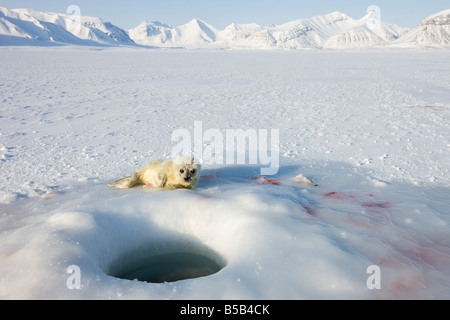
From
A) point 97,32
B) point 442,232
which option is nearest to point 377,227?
point 442,232

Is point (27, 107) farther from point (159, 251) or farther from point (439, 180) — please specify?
point (439, 180)

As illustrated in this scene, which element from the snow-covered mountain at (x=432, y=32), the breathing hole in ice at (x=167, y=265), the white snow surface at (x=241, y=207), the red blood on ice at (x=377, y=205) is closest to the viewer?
the white snow surface at (x=241, y=207)

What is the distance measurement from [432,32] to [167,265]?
7668 inches

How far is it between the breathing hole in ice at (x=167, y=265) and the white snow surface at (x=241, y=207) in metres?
0.04

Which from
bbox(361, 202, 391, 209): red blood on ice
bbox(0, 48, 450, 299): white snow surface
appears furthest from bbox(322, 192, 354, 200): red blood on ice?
bbox(361, 202, 391, 209): red blood on ice

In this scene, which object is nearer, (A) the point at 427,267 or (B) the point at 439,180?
(A) the point at 427,267

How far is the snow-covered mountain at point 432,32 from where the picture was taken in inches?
5969

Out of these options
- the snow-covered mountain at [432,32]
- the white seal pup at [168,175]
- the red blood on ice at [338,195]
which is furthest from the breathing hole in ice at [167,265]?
the snow-covered mountain at [432,32]

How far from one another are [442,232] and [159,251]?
2504 mm

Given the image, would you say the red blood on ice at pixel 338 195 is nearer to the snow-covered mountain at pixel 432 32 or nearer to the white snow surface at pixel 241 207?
the white snow surface at pixel 241 207

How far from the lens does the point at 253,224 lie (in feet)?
8.80

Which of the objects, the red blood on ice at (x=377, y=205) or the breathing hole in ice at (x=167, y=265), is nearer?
the breathing hole in ice at (x=167, y=265)

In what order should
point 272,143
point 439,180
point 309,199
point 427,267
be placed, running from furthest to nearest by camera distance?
point 272,143
point 439,180
point 309,199
point 427,267

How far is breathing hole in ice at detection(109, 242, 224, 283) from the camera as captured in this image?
8.93 ft
